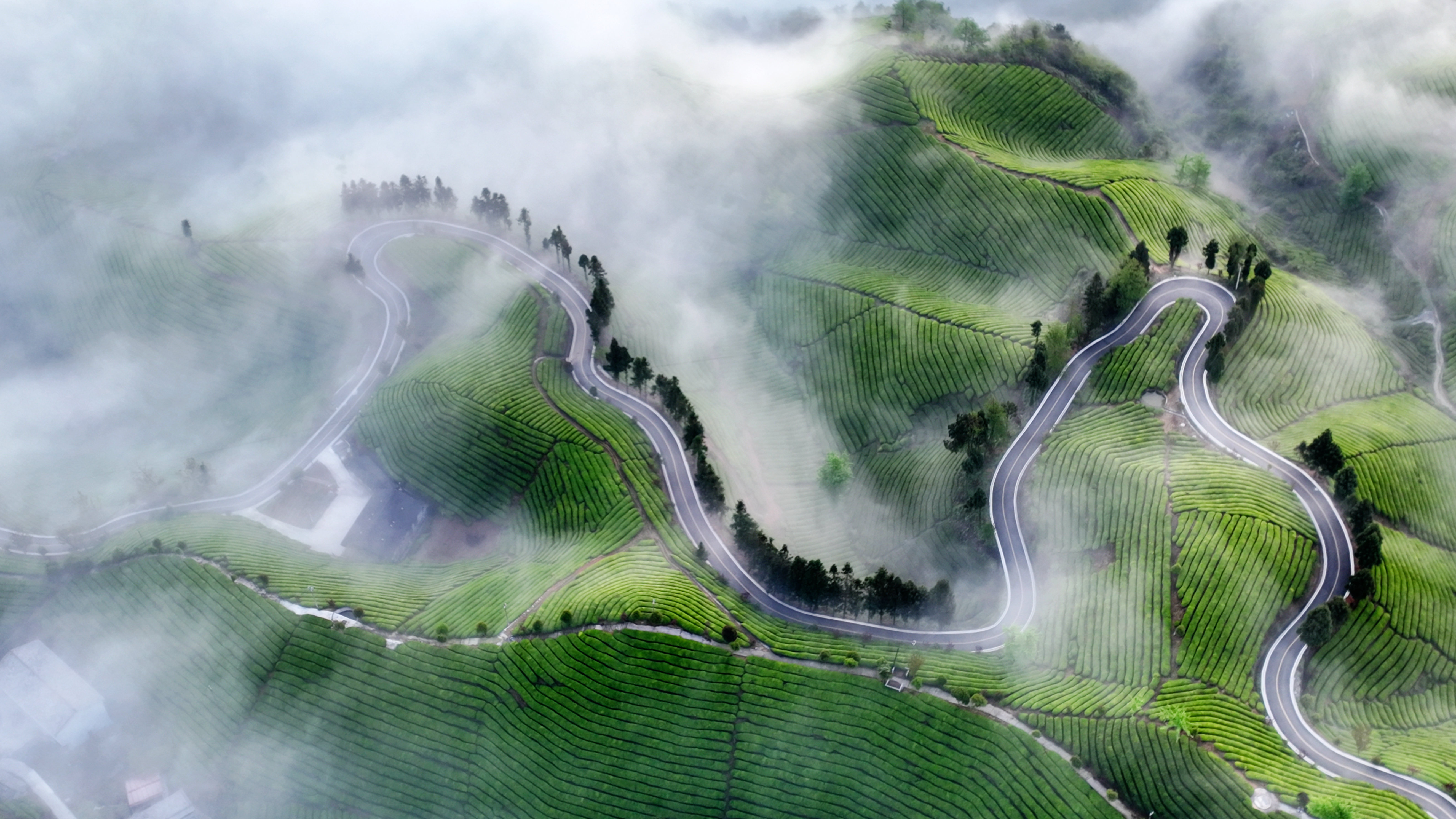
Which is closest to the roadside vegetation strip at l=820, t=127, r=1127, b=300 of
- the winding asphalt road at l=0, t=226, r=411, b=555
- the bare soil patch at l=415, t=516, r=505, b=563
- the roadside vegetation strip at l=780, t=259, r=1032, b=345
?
the roadside vegetation strip at l=780, t=259, r=1032, b=345

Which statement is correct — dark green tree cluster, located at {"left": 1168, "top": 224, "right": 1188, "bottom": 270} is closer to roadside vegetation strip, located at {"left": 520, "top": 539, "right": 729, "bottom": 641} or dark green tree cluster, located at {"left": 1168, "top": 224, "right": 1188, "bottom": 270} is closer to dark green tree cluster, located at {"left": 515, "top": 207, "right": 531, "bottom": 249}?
roadside vegetation strip, located at {"left": 520, "top": 539, "right": 729, "bottom": 641}

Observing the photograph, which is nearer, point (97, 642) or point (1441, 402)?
point (97, 642)

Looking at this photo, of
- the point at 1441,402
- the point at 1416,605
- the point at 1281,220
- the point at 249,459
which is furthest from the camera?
the point at 1281,220

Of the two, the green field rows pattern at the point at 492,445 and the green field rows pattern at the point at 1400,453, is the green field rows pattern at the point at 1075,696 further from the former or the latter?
the green field rows pattern at the point at 492,445

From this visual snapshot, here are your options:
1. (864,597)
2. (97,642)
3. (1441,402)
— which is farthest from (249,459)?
(1441,402)

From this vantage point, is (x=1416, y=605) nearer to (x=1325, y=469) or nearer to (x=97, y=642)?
(x=1325, y=469)

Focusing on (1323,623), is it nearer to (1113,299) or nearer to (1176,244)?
(1113,299)

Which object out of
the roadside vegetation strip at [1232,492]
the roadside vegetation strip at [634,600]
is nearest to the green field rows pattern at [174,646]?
the roadside vegetation strip at [634,600]
